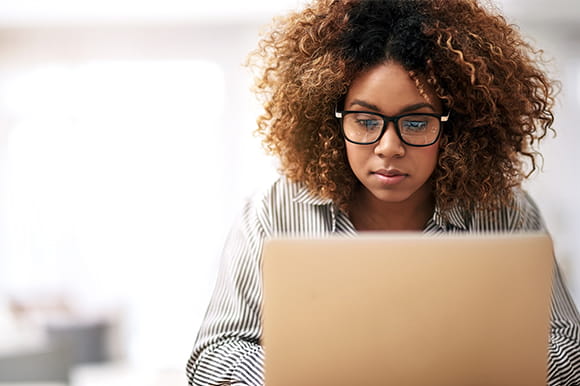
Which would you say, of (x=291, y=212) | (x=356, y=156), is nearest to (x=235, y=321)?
(x=291, y=212)

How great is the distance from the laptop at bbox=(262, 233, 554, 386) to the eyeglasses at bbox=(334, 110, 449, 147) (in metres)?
0.43

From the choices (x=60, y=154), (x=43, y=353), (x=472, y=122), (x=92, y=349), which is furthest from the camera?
(x=60, y=154)

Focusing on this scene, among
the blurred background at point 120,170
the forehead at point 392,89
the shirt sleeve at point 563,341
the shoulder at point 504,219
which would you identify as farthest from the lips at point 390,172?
the blurred background at point 120,170

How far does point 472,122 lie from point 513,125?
115mm

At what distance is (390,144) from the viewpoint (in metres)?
1.25

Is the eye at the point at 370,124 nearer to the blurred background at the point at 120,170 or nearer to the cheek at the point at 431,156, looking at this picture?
the cheek at the point at 431,156

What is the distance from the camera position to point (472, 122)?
4.59 ft

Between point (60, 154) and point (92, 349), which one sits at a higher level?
Result: point (60, 154)

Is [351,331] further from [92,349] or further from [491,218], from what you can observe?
[92,349]

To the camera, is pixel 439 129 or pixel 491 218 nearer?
pixel 439 129

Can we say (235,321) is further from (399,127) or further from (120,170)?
(120,170)

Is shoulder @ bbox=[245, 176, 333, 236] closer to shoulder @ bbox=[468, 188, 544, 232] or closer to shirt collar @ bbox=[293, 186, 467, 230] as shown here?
shirt collar @ bbox=[293, 186, 467, 230]

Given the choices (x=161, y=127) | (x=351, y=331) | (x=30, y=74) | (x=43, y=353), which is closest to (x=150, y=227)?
(x=161, y=127)

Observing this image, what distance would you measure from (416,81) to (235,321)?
22.8 inches
